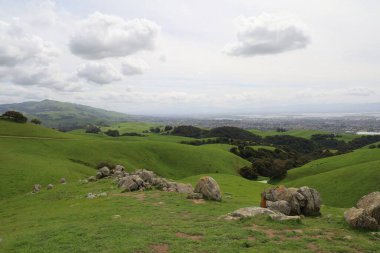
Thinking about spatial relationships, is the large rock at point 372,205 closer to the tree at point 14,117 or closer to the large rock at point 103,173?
the large rock at point 103,173

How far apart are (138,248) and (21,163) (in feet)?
210

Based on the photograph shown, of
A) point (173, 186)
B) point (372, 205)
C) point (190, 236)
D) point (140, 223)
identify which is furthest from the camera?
point (173, 186)

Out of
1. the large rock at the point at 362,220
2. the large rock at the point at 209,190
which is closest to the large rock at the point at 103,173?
the large rock at the point at 209,190

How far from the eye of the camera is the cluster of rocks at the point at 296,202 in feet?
94.6

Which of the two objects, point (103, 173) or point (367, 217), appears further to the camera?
point (103, 173)

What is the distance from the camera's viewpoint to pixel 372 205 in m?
23.2

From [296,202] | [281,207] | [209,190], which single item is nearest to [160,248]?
[281,207]

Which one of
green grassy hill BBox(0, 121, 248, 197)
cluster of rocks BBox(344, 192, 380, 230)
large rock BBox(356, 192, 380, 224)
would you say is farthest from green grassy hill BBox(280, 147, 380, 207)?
green grassy hill BBox(0, 121, 248, 197)

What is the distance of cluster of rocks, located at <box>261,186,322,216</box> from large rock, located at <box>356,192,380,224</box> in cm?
461

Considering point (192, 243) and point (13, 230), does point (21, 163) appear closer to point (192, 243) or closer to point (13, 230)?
point (13, 230)

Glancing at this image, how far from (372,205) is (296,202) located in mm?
7327

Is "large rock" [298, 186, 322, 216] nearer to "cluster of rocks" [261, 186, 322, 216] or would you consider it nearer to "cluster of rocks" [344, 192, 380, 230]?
"cluster of rocks" [261, 186, 322, 216]

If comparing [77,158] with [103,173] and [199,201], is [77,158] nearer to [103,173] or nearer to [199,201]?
[103,173]

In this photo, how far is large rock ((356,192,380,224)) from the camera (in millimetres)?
22719
